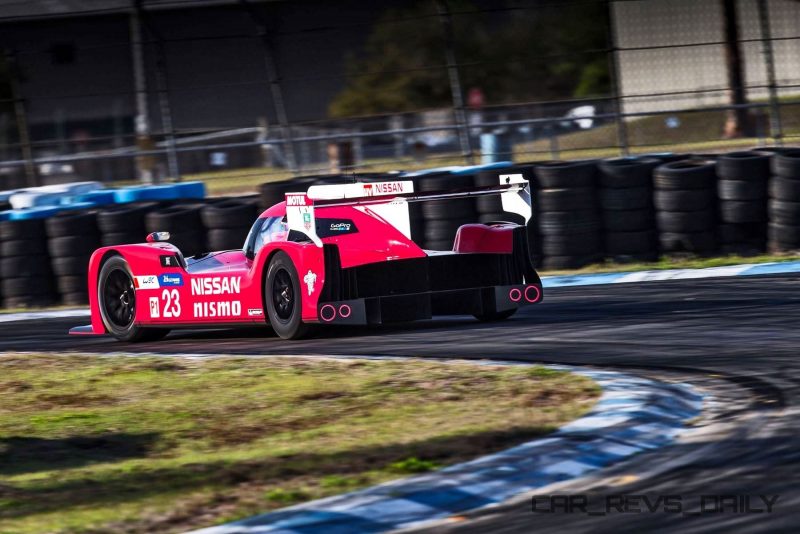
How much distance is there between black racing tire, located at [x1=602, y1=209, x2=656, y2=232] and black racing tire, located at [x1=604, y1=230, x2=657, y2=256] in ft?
0.17

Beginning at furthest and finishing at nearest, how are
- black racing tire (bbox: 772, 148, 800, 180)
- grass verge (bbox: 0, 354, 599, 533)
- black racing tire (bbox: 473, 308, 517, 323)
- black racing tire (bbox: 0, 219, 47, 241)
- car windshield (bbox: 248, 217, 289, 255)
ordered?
black racing tire (bbox: 0, 219, 47, 241), black racing tire (bbox: 772, 148, 800, 180), black racing tire (bbox: 473, 308, 517, 323), car windshield (bbox: 248, 217, 289, 255), grass verge (bbox: 0, 354, 599, 533)

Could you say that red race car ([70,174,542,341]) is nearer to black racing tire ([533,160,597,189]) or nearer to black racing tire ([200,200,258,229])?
black racing tire ([200,200,258,229])

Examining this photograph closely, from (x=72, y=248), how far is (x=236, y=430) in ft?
28.1

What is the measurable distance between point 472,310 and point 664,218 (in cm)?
392

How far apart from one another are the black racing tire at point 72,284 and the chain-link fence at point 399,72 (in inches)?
137

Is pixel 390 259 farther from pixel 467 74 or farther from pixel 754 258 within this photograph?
pixel 467 74

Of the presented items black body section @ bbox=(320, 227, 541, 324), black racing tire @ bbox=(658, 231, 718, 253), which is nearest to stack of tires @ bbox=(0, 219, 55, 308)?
black body section @ bbox=(320, 227, 541, 324)

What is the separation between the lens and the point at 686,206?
534 inches

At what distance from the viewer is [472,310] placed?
10625 millimetres

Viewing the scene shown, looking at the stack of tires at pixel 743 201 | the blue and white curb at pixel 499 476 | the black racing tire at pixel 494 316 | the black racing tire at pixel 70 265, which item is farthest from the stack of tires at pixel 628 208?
the blue and white curb at pixel 499 476

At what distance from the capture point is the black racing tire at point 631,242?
13930 mm

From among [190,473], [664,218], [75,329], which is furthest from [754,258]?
[190,473]

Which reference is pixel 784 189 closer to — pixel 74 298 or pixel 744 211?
pixel 744 211

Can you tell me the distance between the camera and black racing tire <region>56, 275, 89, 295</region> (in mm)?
15164
